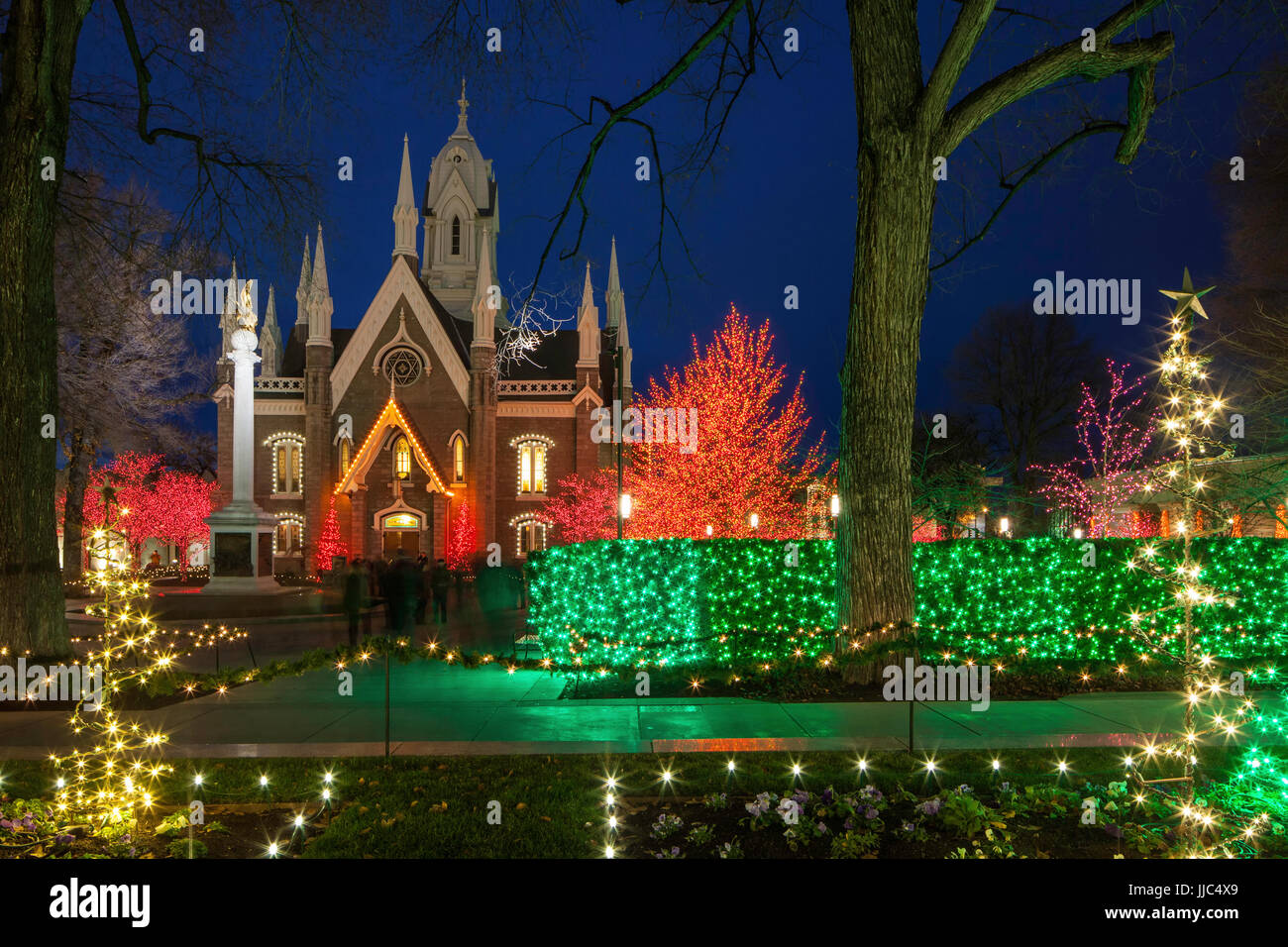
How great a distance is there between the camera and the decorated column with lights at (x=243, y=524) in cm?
2688

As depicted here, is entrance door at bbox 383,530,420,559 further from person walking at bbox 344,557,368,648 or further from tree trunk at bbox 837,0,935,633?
tree trunk at bbox 837,0,935,633

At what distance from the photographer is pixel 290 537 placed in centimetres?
4497

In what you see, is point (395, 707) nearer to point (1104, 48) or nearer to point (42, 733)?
point (42, 733)

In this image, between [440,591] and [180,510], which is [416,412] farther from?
[440,591]

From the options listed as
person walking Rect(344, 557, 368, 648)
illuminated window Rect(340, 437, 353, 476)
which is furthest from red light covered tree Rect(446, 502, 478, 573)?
person walking Rect(344, 557, 368, 648)

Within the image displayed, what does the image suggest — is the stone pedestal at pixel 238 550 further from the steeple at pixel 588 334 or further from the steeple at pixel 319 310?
the steeple at pixel 588 334

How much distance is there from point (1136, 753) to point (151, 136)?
15656 millimetres

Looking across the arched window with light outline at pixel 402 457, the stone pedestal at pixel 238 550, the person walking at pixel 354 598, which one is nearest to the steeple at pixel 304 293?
the arched window with light outline at pixel 402 457

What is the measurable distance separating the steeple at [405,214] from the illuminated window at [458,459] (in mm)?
11619

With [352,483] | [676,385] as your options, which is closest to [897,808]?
[676,385]

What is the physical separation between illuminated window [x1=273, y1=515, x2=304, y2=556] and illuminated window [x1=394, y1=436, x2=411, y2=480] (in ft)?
25.5

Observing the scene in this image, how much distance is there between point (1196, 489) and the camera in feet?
15.5

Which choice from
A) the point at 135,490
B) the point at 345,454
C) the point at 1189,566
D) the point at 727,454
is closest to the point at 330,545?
the point at 345,454

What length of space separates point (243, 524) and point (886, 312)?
962 inches
